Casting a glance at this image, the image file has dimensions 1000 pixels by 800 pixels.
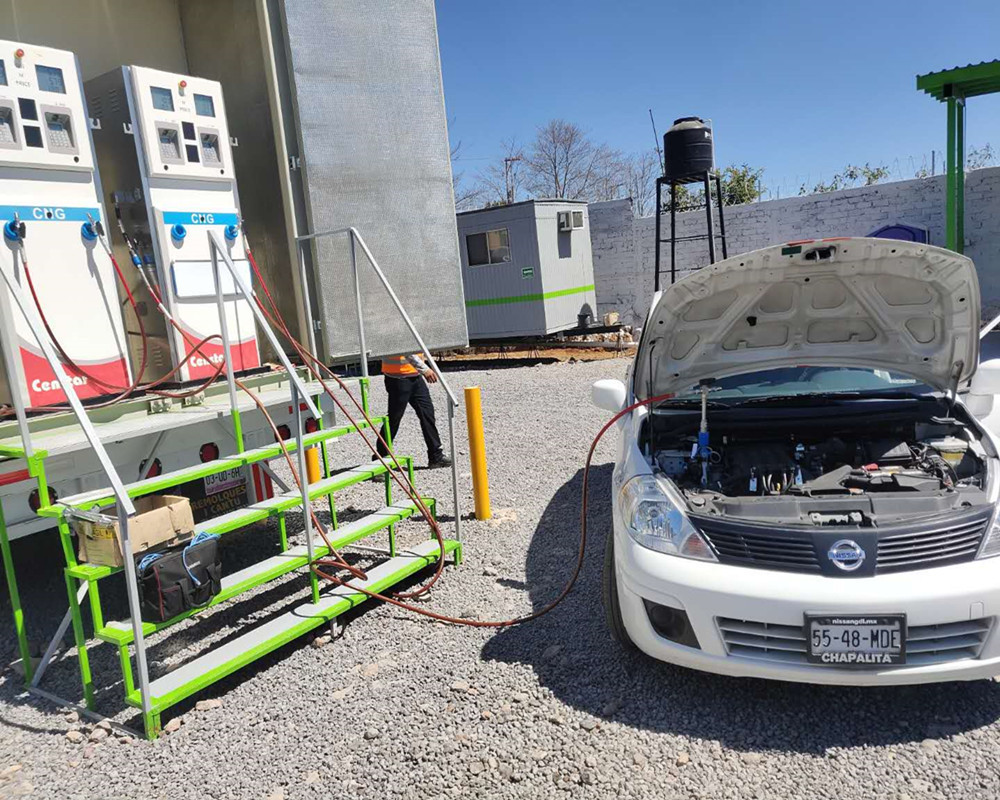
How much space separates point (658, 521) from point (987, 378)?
6.13 ft

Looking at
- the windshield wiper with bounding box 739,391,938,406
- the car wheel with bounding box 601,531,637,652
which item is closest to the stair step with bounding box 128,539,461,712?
the car wheel with bounding box 601,531,637,652

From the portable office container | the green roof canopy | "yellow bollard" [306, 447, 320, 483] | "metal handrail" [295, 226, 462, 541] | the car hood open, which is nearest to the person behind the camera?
the car hood open

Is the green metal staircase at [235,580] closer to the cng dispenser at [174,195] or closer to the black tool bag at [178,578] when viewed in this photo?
the black tool bag at [178,578]

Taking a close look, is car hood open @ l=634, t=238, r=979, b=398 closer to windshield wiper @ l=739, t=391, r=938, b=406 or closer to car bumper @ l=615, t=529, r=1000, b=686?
windshield wiper @ l=739, t=391, r=938, b=406

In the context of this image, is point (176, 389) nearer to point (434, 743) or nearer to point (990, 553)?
point (434, 743)

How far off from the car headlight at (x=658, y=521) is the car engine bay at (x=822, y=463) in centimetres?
9

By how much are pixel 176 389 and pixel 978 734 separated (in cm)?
422

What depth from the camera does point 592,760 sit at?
2.77 m

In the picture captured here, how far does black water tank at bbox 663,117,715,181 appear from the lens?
1284 cm

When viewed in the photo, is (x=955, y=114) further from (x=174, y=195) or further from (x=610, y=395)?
(x=174, y=195)

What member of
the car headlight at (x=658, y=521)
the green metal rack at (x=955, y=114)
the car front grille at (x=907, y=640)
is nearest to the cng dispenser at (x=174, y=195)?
the car headlight at (x=658, y=521)

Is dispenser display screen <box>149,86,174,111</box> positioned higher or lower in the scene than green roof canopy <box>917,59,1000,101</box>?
lower

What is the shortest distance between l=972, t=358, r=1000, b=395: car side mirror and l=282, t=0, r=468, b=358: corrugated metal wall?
344cm

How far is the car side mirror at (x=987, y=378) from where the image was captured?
3.63m
